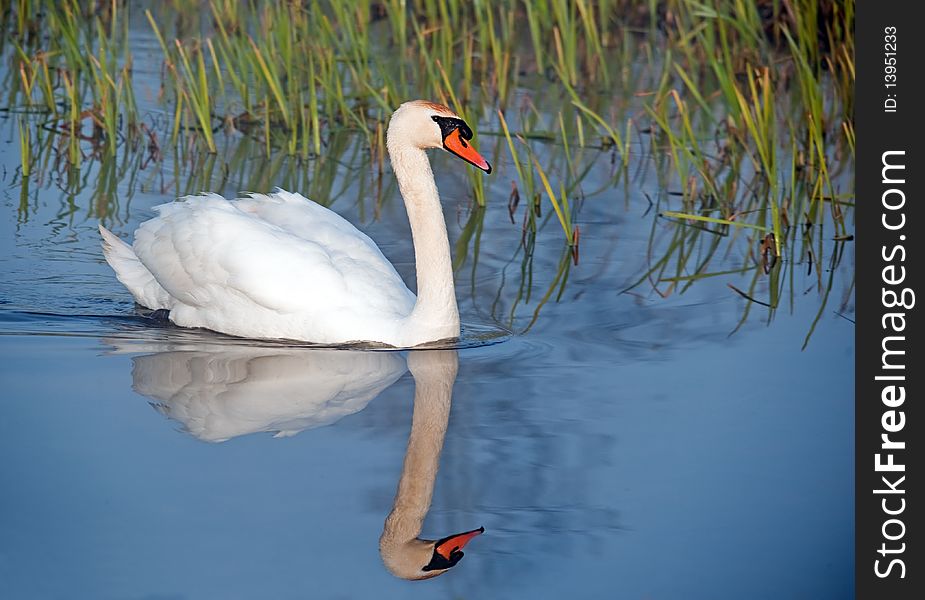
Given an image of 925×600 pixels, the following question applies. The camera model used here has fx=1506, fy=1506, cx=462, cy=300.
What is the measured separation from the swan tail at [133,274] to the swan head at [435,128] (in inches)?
59.9

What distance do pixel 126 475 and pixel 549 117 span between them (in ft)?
23.2

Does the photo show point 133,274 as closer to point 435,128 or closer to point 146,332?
point 146,332

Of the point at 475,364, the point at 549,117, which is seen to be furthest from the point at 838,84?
the point at 475,364

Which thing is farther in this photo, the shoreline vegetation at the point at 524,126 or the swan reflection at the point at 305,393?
the shoreline vegetation at the point at 524,126

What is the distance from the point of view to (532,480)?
532 centimetres

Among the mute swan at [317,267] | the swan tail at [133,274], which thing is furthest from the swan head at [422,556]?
the swan tail at [133,274]

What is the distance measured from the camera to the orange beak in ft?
15.5

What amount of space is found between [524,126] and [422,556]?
22.3 feet

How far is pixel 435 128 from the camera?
6.79 meters

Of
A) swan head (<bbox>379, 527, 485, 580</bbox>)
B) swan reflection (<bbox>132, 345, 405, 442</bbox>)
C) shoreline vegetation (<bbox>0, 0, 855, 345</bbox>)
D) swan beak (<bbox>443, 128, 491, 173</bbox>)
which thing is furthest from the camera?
shoreline vegetation (<bbox>0, 0, 855, 345</bbox>)

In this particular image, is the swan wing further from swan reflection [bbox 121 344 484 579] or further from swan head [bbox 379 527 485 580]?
swan head [bbox 379 527 485 580]

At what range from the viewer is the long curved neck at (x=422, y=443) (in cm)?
487

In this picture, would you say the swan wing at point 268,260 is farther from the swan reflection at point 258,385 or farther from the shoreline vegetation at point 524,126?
the shoreline vegetation at point 524,126

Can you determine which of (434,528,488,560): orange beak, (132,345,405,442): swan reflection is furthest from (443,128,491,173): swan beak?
(434,528,488,560): orange beak
